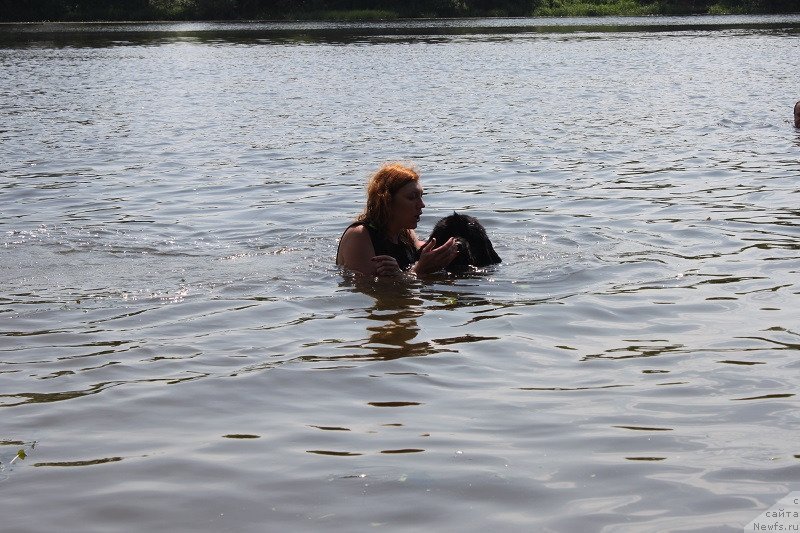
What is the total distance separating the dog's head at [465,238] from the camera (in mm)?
8852

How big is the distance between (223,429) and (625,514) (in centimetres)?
200

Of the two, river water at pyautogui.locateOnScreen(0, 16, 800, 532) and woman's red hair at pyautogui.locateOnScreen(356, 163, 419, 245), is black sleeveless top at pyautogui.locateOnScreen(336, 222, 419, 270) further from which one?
river water at pyautogui.locateOnScreen(0, 16, 800, 532)

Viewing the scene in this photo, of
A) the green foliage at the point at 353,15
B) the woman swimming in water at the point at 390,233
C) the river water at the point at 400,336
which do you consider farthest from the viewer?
the green foliage at the point at 353,15

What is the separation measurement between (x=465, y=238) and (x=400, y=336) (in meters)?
1.92

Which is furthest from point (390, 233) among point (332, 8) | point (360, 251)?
point (332, 8)

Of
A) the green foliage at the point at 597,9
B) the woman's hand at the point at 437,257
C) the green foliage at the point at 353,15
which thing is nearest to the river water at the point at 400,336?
the woman's hand at the point at 437,257

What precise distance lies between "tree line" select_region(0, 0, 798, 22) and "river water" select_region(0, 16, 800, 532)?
6052cm

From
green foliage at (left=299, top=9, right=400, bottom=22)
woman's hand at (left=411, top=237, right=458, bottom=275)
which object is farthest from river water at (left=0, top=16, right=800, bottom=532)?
green foliage at (left=299, top=9, right=400, bottom=22)

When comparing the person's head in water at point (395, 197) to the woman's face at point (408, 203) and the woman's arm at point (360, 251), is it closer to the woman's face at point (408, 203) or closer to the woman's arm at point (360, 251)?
the woman's face at point (408, 203)

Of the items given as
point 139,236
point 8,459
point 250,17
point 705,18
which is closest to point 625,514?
point 8,459

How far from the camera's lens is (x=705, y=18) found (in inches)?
2756

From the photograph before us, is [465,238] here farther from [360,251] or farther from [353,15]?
[353,15]

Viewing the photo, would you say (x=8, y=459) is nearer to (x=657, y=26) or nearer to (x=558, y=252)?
(x=558, y=252)

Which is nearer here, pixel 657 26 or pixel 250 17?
pixel 657 26
